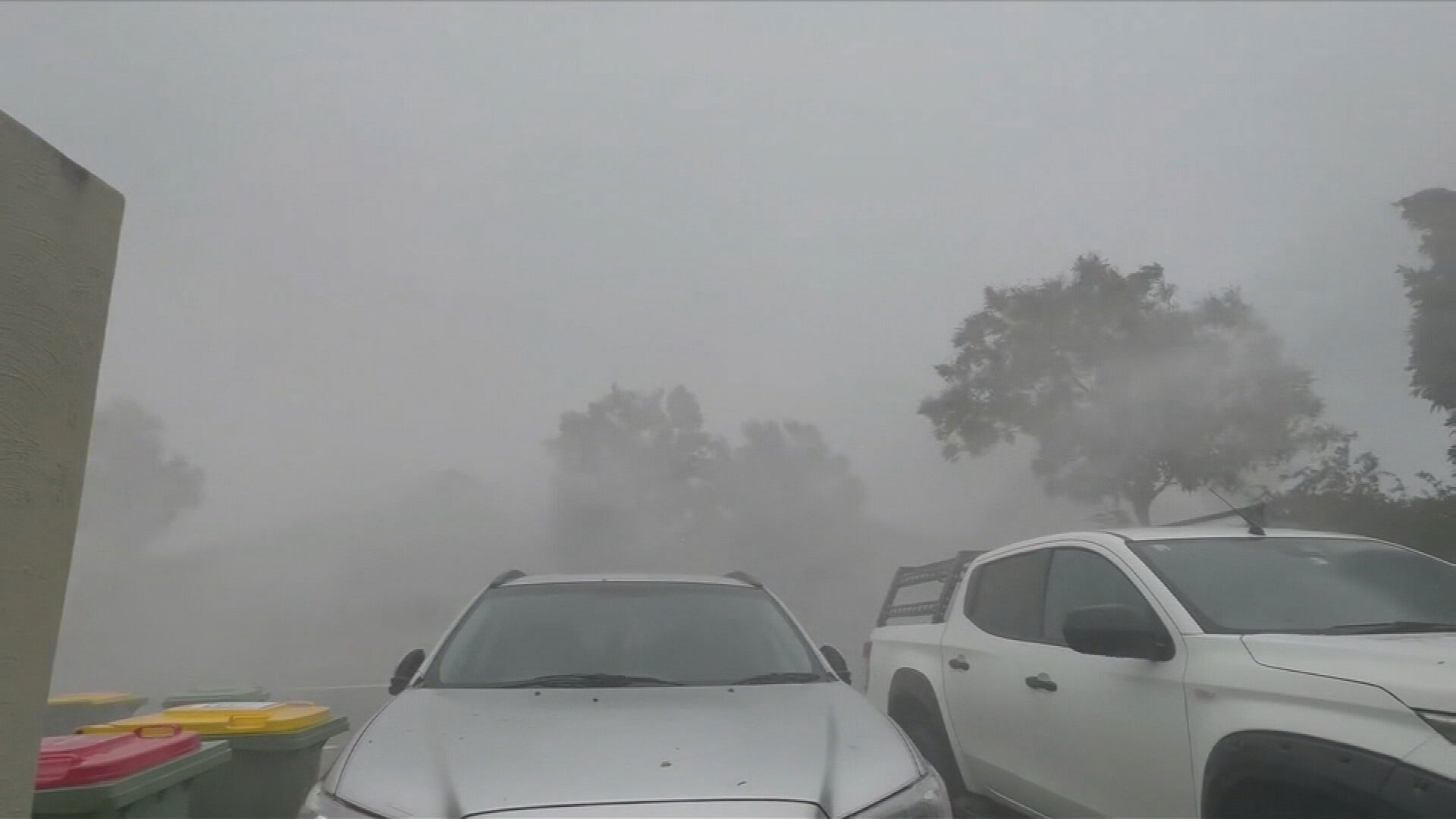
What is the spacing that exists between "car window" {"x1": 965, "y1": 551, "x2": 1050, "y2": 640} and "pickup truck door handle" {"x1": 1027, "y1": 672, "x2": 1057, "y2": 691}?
28 cm

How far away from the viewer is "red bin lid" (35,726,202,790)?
2.96 metres

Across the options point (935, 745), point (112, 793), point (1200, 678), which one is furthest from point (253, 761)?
point (1200, 678)

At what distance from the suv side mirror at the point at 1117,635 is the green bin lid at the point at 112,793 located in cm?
318

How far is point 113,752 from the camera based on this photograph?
319 centimetres

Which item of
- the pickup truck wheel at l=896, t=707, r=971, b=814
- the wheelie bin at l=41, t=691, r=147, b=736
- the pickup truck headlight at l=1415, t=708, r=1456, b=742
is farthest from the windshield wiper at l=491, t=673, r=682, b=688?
the wheelie bin at l=41, t=691, r=147, b=736

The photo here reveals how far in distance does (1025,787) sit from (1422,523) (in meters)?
4.36

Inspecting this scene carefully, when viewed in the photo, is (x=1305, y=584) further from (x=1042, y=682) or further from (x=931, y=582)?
(x=931, y=582)

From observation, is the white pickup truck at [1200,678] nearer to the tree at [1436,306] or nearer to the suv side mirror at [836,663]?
the suv side mirror at [836,663]

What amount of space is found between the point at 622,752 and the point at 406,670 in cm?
181

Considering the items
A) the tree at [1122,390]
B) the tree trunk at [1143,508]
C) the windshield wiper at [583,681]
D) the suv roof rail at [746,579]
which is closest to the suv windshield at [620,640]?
the windshield wiper at [583,681]

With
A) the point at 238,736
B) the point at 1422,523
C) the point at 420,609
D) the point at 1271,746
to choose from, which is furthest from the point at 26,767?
the point at 420,609

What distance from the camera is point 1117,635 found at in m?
3.43

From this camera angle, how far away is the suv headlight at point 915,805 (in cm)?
256

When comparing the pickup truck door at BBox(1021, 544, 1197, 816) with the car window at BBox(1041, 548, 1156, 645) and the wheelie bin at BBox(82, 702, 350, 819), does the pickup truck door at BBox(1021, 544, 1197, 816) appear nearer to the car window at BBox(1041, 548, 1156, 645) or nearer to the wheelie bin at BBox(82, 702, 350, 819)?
the car window at BBox(1041, 548, 1156, 645)
